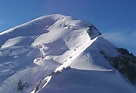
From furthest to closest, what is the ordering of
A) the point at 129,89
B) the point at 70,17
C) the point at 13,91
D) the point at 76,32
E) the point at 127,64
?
the point at 70,17, the point at 76,32, the point at 127,64, the point at 13,91, the point at 129,89

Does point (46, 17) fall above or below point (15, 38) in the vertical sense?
above

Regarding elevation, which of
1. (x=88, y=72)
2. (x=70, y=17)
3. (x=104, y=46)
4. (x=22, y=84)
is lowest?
(x=88, y=72)

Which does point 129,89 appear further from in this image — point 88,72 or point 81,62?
point 81,62

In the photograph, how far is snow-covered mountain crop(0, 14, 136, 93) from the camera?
22.2 metres

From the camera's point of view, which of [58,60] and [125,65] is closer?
[125,65]

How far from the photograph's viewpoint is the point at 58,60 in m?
32.5

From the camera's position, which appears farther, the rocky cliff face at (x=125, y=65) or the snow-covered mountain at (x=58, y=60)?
the rocky cliff face at (x=125, y=65)

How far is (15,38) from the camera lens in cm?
4275

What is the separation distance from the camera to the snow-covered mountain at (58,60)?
72.8 ft

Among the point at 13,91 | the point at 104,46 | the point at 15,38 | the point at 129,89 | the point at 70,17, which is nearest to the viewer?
the point at 129,89

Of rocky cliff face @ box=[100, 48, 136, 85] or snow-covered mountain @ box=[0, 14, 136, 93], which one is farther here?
rocky cliff face @ box=[100, 48, 136, 85]

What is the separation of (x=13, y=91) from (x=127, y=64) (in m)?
10.9

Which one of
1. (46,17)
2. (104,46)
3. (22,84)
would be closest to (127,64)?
(104,46)

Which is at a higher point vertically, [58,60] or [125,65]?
[58,60]
